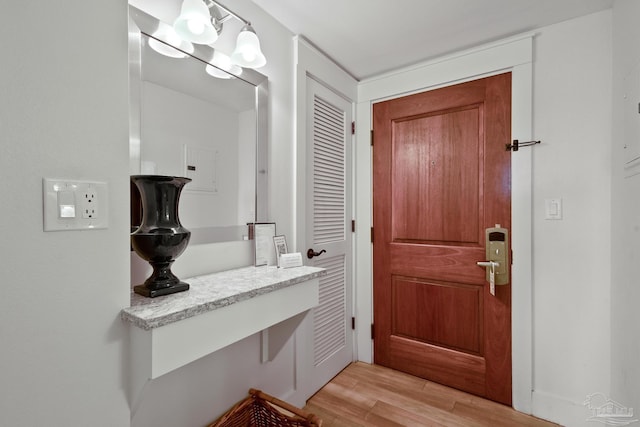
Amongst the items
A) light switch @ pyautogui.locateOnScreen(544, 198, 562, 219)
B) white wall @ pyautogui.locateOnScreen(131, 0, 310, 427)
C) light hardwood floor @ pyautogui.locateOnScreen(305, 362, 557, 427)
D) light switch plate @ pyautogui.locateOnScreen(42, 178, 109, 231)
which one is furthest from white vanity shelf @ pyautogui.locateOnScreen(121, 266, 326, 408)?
light switch @ pyautogui.locateOnScreen(544, 198, 562, 219)

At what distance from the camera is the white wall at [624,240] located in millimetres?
1261

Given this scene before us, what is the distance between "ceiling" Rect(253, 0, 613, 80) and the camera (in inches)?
61.4

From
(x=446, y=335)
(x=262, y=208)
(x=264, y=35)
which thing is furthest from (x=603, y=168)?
(x=264, y=35)

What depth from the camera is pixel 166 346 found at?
2.83 ft

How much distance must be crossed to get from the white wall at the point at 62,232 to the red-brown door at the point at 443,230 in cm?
177

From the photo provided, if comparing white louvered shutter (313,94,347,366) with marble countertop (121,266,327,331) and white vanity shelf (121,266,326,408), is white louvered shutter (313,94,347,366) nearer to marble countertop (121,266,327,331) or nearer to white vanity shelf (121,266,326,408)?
marble countertop (121,266,327,331)

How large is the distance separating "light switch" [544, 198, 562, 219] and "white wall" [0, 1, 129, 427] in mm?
2085

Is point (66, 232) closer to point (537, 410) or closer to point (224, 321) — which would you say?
point (224, 321)

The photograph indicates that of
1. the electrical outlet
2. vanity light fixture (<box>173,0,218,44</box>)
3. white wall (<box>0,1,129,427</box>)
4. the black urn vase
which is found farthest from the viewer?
vanity light fixture (<box>173,0,218,44</box>)

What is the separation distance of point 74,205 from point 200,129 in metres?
0.63

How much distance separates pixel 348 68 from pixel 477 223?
1.43m

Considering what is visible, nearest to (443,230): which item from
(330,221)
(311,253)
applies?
(330,221)

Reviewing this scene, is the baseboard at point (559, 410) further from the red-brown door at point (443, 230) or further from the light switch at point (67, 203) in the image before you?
the light switch at point (67, 203)

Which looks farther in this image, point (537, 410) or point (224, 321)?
point (537, 410)
